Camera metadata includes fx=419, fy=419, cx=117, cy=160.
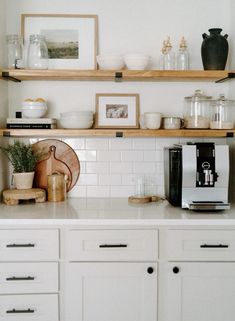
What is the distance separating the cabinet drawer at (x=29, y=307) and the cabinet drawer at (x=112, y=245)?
27cm

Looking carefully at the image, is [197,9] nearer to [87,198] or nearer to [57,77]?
[57,77]

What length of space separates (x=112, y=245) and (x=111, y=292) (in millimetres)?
261

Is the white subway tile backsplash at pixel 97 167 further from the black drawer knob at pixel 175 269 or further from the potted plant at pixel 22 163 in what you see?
the black drawer knob at pixel 175 269

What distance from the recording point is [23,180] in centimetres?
278

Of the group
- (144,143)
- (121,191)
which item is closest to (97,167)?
(121,191)

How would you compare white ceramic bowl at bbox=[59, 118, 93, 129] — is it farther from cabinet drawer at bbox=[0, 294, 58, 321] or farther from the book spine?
cabinet drawer at bbox=[0, 294, 58, 321]

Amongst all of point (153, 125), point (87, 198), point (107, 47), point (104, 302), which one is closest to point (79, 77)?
point (107, 47)

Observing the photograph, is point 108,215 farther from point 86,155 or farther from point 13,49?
point 13,49

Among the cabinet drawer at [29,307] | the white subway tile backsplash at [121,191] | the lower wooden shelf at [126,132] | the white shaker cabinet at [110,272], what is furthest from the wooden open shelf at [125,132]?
the cabinet drawer at [29,307]

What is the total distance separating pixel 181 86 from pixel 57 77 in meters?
0.87

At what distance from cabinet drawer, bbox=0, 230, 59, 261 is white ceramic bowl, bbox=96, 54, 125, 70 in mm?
1103

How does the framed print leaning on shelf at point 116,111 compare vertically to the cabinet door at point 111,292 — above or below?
above

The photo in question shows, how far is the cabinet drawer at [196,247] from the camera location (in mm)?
2309

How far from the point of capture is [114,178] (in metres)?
2.96
